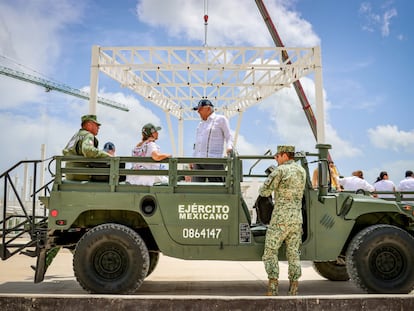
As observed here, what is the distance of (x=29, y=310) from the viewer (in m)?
4.59

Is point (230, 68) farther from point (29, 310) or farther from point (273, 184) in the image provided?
point (29, 310)

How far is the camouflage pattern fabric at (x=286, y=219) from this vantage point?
532cm

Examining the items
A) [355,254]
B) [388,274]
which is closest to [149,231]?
[355,254]

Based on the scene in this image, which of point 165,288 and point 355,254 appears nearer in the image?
point 355,254

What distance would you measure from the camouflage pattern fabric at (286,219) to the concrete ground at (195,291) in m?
0.50

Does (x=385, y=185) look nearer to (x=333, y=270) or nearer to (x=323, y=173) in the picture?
(x=333, y=270)

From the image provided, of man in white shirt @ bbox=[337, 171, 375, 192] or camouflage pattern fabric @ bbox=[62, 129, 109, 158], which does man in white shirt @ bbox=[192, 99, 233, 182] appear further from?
man in white shirt @ bbox=[337, 171, 375, 192]

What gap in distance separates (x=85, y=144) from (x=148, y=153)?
82 centimetres

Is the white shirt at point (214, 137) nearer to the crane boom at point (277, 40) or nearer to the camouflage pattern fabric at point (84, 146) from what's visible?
the camouflage pattern fabric at point (84, 146)

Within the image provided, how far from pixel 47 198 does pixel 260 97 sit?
12.7 meters

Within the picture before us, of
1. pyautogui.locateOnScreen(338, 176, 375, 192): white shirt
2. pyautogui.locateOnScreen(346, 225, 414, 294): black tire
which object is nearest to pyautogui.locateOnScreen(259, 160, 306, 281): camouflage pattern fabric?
pyautogui.locateOnScreen(346, 225, 414, 294): black tire

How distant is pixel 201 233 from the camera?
5.52m

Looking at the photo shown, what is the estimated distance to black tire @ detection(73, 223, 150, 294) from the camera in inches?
210

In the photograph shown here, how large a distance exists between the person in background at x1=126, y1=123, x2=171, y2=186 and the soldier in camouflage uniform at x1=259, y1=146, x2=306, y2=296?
1.38 m
